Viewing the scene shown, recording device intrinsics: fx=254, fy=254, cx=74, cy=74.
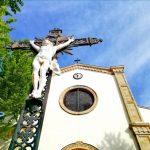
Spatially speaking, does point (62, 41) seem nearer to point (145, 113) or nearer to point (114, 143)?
point (114, 143)

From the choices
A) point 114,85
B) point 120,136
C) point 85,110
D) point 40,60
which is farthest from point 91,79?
point 40,60

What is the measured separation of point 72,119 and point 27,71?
11.2ft

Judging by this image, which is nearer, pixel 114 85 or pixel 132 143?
pixel 132 143

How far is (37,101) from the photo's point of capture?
374 cm

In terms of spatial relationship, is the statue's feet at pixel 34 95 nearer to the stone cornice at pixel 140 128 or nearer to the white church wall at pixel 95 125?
the white church wall at pixel 95 125

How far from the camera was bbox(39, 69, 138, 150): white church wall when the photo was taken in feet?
38.1

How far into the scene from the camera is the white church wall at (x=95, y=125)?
11.6 metres

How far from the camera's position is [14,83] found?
12.7 metres

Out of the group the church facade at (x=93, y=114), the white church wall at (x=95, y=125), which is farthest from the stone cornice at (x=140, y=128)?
the white church wall at (x=95, y=125)

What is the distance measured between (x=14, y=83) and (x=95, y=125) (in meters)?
4.54

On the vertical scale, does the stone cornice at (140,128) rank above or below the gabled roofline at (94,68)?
below

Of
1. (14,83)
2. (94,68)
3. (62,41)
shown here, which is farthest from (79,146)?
(62,41)

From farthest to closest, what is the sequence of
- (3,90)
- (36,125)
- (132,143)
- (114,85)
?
(114,85) < (3,90) < (132,143) < (36,125)

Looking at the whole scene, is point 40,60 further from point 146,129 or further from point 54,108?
point 54,108
